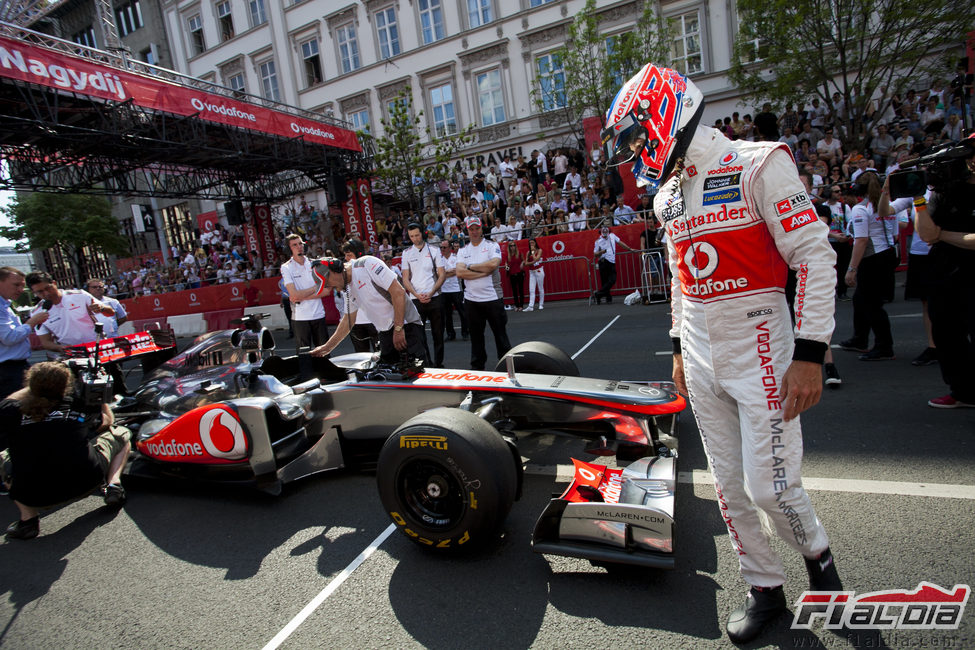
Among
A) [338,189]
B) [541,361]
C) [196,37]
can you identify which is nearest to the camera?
[541,361]

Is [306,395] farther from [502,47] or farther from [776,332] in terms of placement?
[502,47]

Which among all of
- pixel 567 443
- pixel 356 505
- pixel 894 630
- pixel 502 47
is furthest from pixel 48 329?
pixel 502 47

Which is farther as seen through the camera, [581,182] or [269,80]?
[269,80]

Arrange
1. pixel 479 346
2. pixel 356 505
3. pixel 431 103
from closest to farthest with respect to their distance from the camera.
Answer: pixel 356 505 < pixel 479 346 < pixel 431 103

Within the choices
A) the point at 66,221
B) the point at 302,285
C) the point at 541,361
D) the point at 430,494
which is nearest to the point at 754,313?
the point at 430,494

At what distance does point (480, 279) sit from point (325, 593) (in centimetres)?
408

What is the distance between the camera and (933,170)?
11.6 ft

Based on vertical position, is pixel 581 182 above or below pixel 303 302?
above

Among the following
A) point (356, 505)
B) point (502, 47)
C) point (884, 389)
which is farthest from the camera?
point (502, 47)

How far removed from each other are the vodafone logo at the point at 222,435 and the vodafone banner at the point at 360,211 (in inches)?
639

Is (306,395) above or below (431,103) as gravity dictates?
below

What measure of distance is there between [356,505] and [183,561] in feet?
3.22

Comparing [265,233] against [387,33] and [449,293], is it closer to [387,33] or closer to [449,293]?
[387,33]

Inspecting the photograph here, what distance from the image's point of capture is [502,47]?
23.1m
